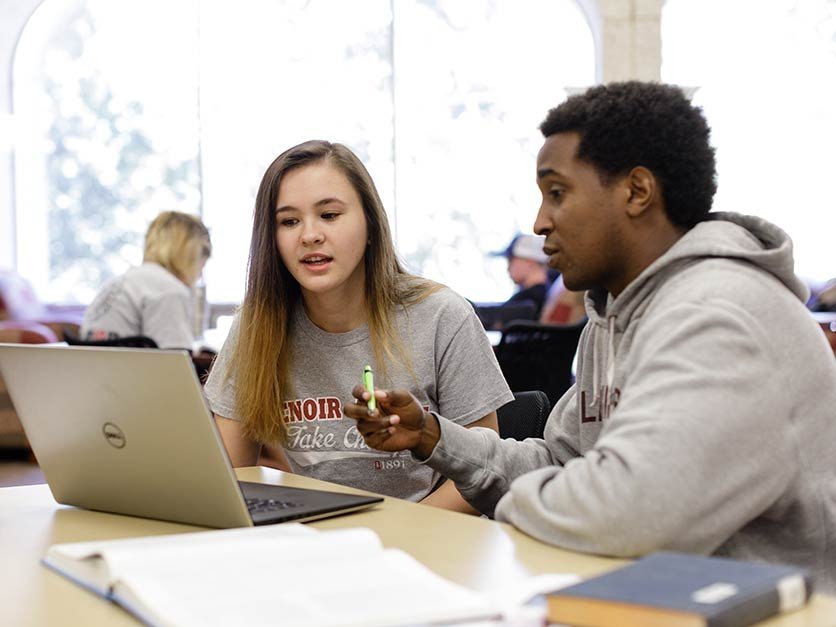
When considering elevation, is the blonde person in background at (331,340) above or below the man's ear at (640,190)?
below

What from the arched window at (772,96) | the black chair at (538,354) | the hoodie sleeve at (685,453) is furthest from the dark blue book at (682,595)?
the arched window at (772,96)

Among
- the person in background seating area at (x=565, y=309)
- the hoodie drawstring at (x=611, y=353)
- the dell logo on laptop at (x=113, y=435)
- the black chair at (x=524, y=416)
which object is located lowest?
the person in background seating area at (x=565, y=309)

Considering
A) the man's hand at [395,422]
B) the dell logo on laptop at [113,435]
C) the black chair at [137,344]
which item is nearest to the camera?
the dell logo on laptop at [113,435]

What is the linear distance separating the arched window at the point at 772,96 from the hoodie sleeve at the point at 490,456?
25.6ft

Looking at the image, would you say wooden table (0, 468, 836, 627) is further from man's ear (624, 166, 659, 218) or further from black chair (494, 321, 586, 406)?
black chair (494, 321, 586, 406)

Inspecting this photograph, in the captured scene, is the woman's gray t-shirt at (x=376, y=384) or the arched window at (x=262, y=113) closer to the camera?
the woman's gray t-shirt at (x=376, y=384)

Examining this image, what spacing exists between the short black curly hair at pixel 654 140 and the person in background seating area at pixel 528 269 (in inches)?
198

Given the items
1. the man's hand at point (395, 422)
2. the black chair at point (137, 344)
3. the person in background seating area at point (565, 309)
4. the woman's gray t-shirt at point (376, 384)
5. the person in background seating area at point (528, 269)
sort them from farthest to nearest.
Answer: the person in background seating area at point (528, 269) → the person in background seating area at point (565, 309) → the black chair at point (137, 344) → the woman's gray t-shirt at point (376, 384) → the man's hand at point (395, 422)

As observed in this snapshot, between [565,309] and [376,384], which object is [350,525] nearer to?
[376,384]

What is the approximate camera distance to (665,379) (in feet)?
3.91

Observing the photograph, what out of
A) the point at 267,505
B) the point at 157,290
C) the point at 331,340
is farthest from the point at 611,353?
the point at 157,290

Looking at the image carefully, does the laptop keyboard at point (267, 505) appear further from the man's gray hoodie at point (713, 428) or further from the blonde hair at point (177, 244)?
the blonde hair at point (177, 244)

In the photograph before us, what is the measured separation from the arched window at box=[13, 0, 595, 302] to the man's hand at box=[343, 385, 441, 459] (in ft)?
24.8

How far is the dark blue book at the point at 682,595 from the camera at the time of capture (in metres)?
0.84
